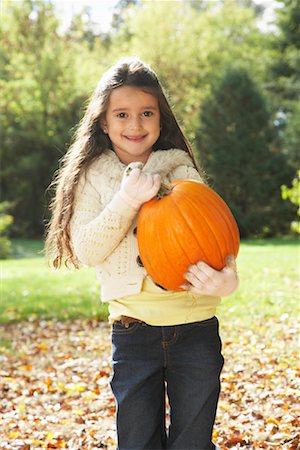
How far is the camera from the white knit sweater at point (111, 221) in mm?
2545

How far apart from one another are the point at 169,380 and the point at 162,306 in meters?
0.32

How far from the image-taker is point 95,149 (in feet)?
9.41

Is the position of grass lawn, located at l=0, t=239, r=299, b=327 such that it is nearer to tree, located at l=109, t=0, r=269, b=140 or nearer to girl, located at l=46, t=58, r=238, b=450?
girl, located at l=46, t=58, r=238, b=450

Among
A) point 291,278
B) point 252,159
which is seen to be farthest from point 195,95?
point 291,278

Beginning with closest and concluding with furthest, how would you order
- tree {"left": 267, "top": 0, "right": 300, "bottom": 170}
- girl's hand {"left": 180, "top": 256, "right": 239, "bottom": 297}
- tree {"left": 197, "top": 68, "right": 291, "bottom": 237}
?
girl's hand {"left": 180, "top": 256, "right": 239, "bottom": 297} < tree {"left": 197, "top": 68, "right": 291, "bottom": 237} < tree {"left": 267, "top": 0, "right": 300, "bottom": 170}

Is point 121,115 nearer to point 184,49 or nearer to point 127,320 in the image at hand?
point 127,320

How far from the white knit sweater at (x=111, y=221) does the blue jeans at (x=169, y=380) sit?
21 centimetres

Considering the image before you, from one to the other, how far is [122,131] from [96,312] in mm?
5169

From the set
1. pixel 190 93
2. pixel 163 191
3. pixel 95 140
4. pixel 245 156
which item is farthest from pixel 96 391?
pixel 190 93

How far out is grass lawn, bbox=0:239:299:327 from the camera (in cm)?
744

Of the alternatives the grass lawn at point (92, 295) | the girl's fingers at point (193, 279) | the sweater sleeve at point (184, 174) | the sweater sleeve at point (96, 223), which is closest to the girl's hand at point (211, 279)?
the girl's fingers at point (193, 279)

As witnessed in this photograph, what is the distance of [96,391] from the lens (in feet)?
16.3

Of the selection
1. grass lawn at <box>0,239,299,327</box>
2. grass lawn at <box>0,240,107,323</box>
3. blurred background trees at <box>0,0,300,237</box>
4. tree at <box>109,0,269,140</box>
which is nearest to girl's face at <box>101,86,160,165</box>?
grass lawn at <box>0,240,107,323</box>

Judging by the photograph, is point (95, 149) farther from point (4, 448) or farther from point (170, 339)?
point (4, 448)
